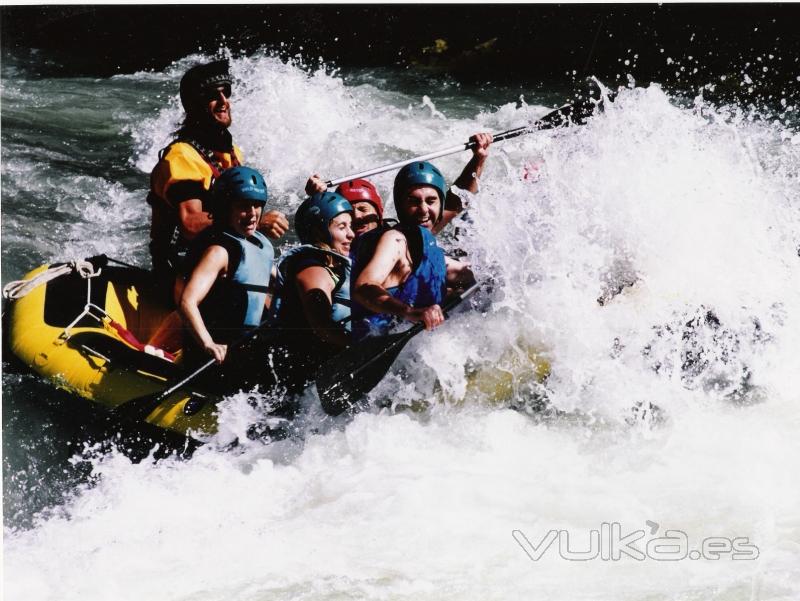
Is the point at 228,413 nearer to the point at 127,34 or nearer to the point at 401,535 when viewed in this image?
the point at 401,535

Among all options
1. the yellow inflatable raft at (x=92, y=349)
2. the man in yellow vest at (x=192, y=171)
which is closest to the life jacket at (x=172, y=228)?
the man in yellow vest at (x=192, y=171)

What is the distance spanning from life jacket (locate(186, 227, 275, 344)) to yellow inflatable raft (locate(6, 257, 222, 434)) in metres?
0.26

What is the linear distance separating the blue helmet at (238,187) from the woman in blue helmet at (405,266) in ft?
1.46

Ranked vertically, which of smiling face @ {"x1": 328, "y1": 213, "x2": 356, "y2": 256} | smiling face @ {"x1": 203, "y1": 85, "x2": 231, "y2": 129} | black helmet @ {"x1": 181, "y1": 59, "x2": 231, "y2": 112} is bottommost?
smiling face @ {"x1": 328, "y1": 213, "x2": 356, "y2": 256}

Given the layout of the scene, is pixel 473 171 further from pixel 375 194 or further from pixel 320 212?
pixel 320 212

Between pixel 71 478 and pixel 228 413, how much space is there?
0.72 meters

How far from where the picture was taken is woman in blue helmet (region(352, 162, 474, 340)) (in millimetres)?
3266

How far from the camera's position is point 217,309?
11.8ft

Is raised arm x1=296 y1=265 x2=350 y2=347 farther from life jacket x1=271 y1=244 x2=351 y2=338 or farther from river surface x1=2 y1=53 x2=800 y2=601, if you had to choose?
river surface x1=2 y1=53 x2=800 y2=601

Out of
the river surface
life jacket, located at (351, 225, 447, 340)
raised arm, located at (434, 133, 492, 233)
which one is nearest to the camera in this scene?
the river surface

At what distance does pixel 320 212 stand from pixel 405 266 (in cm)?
45

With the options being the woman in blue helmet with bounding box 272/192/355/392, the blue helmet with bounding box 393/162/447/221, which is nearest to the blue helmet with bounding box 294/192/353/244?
the woman in blue helmet with bounding box 272/192/355/392

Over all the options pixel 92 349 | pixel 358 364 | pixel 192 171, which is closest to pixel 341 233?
pixel 358 364

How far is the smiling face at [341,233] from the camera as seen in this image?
3.61m
